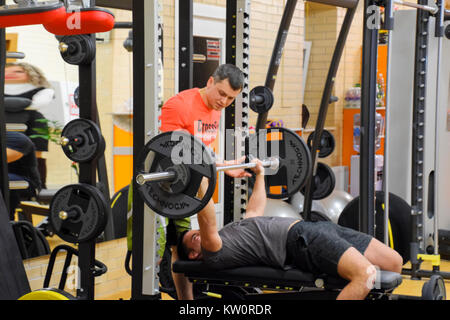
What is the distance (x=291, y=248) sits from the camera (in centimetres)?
285

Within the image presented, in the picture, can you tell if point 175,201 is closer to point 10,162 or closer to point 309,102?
point 10,162

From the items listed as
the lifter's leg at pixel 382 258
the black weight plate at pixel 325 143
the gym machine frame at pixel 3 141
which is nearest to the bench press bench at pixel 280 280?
the lifter's leg at pixel 382 258

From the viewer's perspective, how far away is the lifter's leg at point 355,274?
261 cm

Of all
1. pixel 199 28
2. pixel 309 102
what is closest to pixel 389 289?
pixel 199 28

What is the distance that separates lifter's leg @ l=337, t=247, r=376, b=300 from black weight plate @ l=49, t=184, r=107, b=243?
1041mm

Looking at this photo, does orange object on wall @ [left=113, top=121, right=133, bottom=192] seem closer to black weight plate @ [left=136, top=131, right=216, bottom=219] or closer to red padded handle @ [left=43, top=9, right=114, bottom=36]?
black weight plate @ [left=136, top=131, right=216, bottom=219]

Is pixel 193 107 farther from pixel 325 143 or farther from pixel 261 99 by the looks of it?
pixel 325 143


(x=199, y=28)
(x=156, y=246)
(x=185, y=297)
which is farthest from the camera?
(x=199, y=28)

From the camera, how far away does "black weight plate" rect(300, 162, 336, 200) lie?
500 centimetres

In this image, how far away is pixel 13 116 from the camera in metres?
3.29

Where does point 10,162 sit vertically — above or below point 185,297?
above

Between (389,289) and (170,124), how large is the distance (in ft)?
4.40

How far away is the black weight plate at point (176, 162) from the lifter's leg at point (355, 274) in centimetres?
73

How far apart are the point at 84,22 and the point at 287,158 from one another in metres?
1.48
